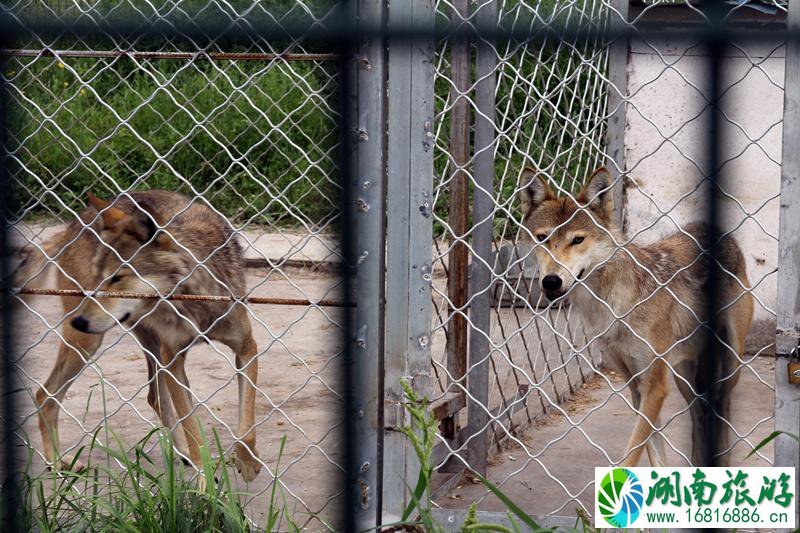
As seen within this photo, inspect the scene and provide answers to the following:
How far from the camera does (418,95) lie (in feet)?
10.2

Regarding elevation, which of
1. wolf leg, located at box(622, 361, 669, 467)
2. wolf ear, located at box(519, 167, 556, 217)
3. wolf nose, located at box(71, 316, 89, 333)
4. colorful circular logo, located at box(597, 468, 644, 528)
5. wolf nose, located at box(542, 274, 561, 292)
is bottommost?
colorful circular logo, located at box(597, 468, 644, 528)

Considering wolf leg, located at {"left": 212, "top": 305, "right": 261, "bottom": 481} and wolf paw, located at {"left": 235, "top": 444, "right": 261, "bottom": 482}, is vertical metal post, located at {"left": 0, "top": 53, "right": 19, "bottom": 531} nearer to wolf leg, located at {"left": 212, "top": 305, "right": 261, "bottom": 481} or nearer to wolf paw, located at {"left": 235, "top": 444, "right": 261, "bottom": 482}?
wolf paw, located at {"left": 235, "top": 444, "right": 261, "bottom": 482}

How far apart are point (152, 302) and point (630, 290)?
1993 mm

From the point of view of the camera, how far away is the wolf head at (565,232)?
4.21 metres

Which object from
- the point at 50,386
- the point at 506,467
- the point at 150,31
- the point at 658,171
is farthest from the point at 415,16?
the point at 658,171

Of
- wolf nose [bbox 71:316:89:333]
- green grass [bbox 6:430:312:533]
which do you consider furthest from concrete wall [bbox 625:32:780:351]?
green grass [bbox 6:430:312:533]

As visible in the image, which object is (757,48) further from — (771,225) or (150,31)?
(771,225)

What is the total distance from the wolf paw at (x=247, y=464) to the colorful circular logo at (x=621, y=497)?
6.40ft

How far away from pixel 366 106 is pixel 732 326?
7.62 feet

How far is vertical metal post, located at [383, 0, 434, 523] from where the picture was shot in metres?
3.10

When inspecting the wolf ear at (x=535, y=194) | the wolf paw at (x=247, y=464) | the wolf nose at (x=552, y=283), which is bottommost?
the wolf paw at (x=247, y=464)

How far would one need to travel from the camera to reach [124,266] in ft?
14.5

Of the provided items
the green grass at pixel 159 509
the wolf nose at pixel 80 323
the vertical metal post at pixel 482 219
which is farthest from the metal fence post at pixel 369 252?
the wolf nose at pixel 80 323

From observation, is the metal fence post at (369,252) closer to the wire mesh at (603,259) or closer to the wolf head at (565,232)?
the wire mesh at (603,259)
